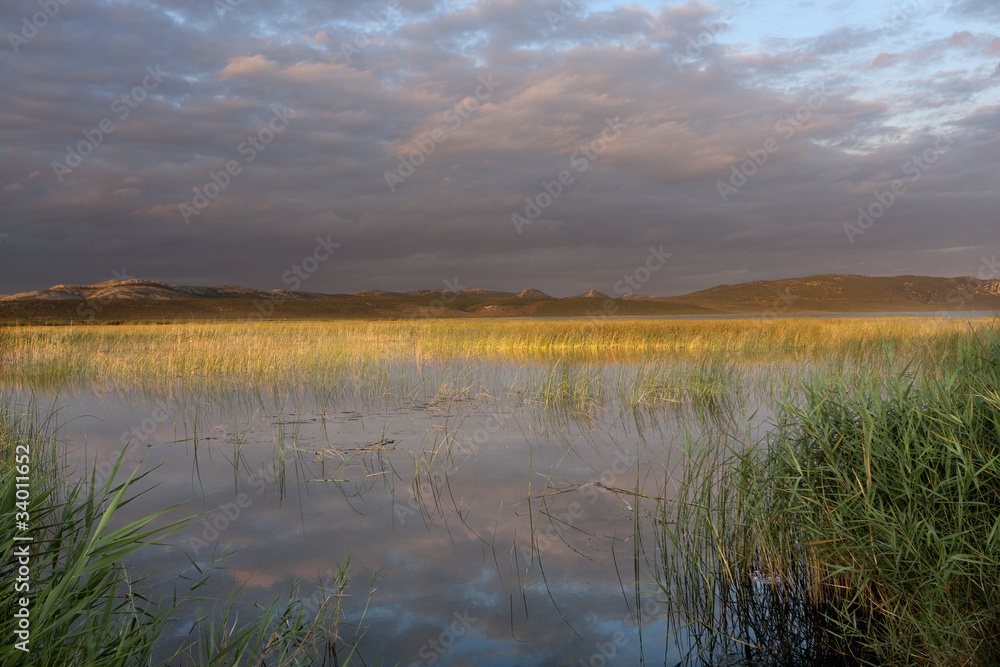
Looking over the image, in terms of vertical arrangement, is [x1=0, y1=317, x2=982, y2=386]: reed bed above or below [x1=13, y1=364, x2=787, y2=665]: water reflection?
above

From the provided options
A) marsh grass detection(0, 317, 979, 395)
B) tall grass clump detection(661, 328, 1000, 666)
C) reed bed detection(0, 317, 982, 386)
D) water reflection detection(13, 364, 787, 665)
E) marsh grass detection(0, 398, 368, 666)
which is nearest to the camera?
marsh grass detection(0, 398, 368, 666)

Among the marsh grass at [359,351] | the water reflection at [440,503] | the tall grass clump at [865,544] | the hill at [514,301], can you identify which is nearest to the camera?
the tall grass clump at [865,544]

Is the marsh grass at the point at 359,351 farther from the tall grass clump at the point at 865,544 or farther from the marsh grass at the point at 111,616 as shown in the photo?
the marsh grass at the point at 111,616

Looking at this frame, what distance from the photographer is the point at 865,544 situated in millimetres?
3031

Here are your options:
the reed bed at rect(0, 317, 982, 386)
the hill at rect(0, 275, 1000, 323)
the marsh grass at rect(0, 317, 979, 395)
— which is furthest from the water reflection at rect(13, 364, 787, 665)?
the hill at rect(0, 275, 1000, 323)

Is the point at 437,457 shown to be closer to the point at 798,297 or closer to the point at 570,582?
the point at 570,582

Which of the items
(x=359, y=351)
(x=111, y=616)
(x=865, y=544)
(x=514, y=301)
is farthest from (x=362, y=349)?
(x=514, y=301)

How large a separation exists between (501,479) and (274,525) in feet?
7.17

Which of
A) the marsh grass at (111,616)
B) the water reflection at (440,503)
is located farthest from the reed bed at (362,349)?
the marsh grass at (111,616)

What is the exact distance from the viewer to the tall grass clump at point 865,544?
269cm

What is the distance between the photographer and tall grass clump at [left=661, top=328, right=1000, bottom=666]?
8.83 feet

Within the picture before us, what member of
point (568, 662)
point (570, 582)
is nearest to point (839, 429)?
point (570, 582)

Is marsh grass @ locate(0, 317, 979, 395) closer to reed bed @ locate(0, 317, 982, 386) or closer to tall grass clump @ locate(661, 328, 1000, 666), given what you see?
reed bed @ locate(0, 317, 982, 386)

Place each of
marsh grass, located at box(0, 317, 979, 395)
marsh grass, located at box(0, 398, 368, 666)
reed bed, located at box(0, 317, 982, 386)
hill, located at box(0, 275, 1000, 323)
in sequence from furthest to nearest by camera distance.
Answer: hill, located at box(0, 275, 1000, 323) < reed bed, located at box(0, 317, 982, 386) < marsh grass, located at box(0, 317, 979, 395) < marsh grass, located at box(0, 398, 368, 666)
